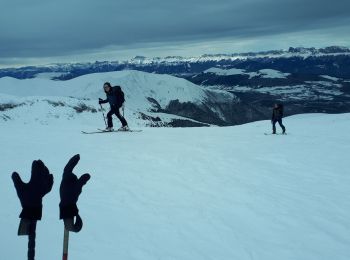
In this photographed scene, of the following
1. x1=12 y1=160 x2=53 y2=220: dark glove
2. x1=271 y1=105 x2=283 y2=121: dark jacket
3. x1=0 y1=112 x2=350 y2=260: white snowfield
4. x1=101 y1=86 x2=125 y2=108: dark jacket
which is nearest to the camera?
x1=12 y1=160 x2=53 y2=220: dark glove

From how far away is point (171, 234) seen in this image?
285 inches

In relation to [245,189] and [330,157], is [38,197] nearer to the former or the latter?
[245,189]

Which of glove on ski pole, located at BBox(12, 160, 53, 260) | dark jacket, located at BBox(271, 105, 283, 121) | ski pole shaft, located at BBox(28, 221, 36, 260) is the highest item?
glove on ski pole, located at BBox(12, 160, 53, 260)

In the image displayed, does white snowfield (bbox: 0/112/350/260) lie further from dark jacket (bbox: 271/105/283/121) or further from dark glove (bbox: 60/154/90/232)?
dark jacket (bbox: 271/105/283/121)

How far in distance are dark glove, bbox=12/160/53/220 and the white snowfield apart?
1809mm

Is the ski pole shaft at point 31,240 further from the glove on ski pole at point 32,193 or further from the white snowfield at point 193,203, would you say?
the white snowfield at point 193,203

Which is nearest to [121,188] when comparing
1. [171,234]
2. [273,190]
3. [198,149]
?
[171,234]

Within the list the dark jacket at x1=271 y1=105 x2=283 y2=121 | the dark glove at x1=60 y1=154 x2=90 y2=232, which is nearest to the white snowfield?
the dark glove at x1=60 y1=154 x2=90 y2=232

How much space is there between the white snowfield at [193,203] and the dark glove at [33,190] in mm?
1809

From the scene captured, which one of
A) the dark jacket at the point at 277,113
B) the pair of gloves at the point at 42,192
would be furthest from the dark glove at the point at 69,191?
the dark jacket at the point at 277,113

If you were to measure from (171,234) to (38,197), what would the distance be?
316 centimetres

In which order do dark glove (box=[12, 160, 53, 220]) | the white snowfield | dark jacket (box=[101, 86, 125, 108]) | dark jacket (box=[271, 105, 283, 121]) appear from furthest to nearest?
dark jacket (box=[271, 105, 283, 121]), dark jacket (box=[101, 86, 125, 108]), the white snowfield, dark glove (box=[12, 160, 53, 220])

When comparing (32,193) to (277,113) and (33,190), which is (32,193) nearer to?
(33,190)

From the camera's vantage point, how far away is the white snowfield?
263 inches
